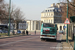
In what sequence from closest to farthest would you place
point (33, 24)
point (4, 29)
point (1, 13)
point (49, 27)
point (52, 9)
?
point (49, 27), point (1, 13), point (4, 29), point (33, 24), point (52, 9)

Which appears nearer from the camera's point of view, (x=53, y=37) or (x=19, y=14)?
(x=53, y=37)

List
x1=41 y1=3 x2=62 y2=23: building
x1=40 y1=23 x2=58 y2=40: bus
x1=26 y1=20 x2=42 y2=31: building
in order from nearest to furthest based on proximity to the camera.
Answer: x1=40 y1=23 x2=58 y2=40: bus
x1=26 y1=20 x2=42 y2=31: building
x1=41 y1=3 x2=62 y2=23: building

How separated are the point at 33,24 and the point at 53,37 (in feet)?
327

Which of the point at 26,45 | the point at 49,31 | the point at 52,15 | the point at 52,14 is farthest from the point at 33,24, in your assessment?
the point at 26,45

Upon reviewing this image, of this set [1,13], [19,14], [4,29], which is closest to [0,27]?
[4,29]

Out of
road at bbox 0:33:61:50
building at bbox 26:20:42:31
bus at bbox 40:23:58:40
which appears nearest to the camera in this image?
road at bbox 0:33:61:50

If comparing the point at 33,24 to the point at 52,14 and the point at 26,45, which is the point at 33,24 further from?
the point at 26,45

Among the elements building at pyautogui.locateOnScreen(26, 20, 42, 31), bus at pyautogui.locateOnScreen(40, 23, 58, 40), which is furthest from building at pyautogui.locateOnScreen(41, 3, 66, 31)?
bus at pyautogui.locateOnScreen(40, 23, 58, 40)

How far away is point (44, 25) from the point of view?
27.2 metres

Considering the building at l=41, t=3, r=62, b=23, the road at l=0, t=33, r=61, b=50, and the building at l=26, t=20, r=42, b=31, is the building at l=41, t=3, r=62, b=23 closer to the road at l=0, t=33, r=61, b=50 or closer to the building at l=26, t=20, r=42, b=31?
the building at l=26, t=20, r=42, b=31

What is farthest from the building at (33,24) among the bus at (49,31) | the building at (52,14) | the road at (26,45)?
the road at (26,45)

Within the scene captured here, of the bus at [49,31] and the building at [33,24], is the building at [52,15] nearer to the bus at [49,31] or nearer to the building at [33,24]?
the building at [33,24]

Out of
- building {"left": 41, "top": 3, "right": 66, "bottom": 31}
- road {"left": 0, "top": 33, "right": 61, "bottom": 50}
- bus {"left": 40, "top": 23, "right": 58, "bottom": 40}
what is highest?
building {"left": 41, "top": 3, "right": 66, "bottom": 31}

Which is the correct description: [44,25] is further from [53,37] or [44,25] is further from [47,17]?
[47,17]
